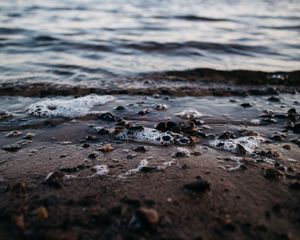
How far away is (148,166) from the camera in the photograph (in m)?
2.73

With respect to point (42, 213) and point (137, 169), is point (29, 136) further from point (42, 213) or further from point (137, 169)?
point (42, 213)

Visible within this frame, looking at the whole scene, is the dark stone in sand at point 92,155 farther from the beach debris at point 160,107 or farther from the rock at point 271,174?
the beach debris at point 160,107

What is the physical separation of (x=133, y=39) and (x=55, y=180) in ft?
19.4

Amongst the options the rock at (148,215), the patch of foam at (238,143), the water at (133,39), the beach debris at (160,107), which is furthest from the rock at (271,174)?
the water at (133,39)

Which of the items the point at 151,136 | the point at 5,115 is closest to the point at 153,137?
the point at 151,136

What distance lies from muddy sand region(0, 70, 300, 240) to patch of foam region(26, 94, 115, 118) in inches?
0.5

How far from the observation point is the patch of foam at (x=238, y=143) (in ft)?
10.1

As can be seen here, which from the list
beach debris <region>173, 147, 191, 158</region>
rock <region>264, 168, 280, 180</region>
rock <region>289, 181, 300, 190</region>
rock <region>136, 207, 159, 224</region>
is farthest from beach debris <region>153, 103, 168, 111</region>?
rock <region>136, 207, 159, 224</region>

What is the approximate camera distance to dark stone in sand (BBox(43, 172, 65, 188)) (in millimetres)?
2410

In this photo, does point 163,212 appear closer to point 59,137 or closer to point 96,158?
point 96,158

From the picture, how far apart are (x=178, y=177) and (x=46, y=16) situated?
926cm

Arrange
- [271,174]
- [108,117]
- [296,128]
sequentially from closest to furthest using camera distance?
1. [271,174]
2. [296,128]
3. [108,117]

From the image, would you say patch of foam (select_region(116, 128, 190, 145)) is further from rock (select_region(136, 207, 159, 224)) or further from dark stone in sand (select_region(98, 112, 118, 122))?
rock (select_region(136, 207, 159, 224))

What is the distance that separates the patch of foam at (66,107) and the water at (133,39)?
3.30 ft
